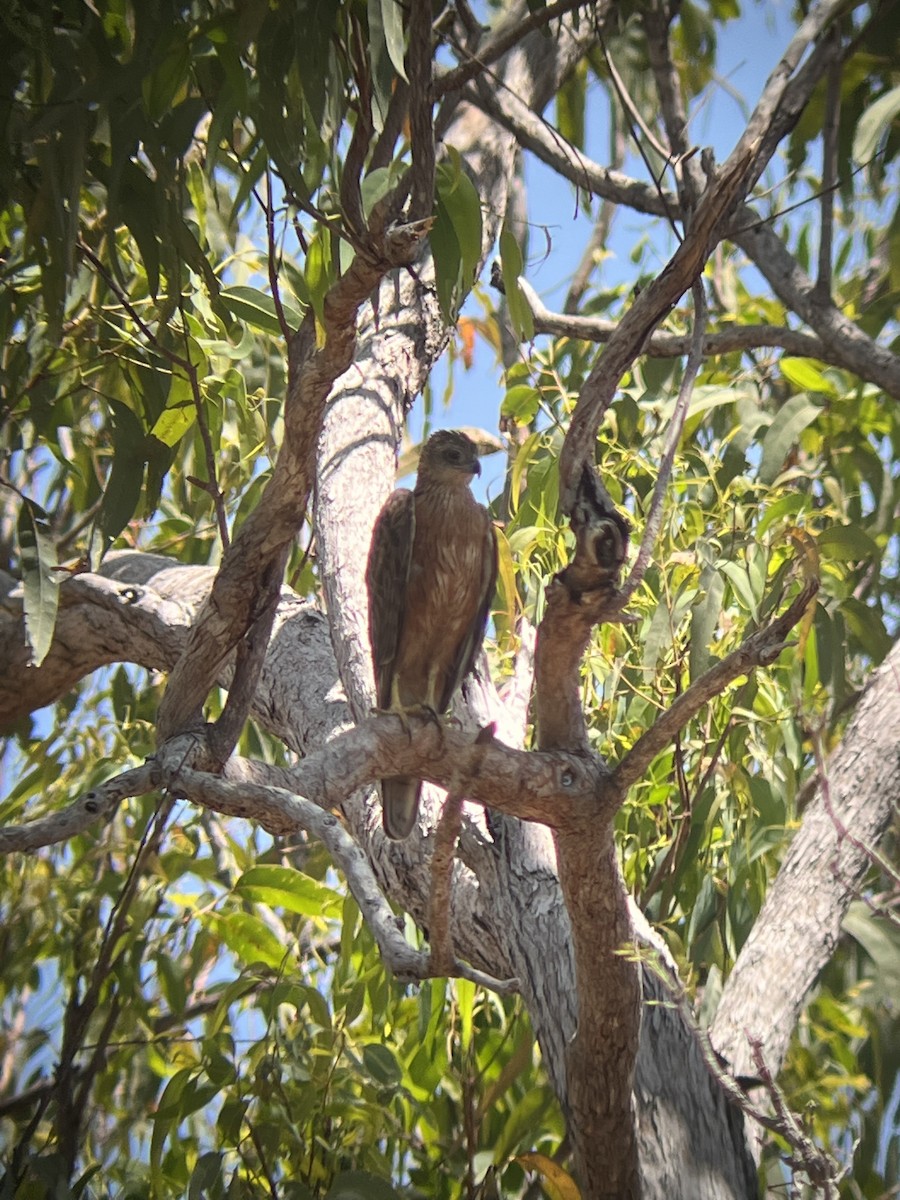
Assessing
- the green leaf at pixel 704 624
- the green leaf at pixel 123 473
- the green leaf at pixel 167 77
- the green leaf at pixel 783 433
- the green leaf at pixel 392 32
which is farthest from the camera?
the green leaf at pixel 783 433

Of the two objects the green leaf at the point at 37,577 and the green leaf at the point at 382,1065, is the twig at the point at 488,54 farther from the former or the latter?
the green leaf at the point at 382,1065

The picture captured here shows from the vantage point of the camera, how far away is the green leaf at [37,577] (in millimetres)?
2242

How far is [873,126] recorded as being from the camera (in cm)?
268

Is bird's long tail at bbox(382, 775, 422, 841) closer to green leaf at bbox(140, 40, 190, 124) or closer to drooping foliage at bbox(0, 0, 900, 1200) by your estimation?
drooping foliage at bbox(0, 0, 900, 1200)

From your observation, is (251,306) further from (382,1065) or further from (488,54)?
(382,1065)

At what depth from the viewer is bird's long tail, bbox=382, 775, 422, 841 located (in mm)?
2533

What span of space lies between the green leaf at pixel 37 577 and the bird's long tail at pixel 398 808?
74 centimetres

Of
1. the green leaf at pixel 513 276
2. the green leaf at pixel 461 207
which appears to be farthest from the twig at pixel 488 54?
the green leaf at pixel 513 276

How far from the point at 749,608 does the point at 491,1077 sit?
4.37ft

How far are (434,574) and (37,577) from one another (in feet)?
3.49

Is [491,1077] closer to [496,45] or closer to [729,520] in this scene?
[729,520]

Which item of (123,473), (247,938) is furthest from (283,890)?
(123,473)

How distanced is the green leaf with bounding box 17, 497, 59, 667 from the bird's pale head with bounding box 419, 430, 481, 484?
3.49 ft

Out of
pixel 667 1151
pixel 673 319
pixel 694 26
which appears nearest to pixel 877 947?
pixel 667 1151
